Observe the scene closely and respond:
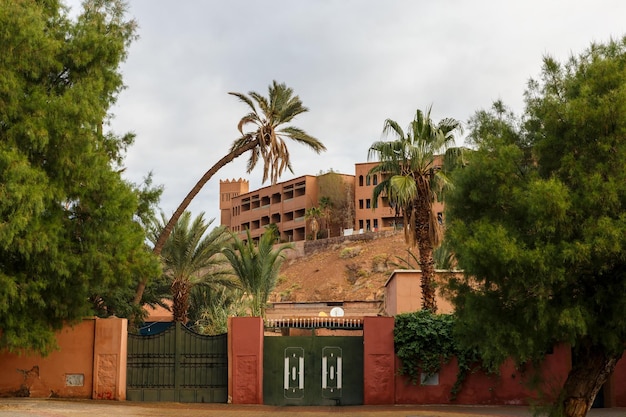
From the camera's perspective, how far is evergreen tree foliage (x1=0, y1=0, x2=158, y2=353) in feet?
54.6

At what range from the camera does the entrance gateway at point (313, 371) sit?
65.7ft

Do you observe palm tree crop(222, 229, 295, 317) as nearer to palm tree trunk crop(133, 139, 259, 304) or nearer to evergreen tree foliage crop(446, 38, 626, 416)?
palm tree trunk crop(133, 139, 259, 304)

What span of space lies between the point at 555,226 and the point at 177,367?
37.3 ft

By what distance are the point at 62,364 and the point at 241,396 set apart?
4.75 metres

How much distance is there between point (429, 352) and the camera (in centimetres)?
1975

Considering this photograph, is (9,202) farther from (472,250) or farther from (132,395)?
(472,250)

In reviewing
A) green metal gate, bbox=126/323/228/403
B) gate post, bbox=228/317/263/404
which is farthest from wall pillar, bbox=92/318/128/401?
gate post, bbox=228/317/263/404

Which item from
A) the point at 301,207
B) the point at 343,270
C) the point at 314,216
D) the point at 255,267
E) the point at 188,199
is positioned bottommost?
the point at 255,267

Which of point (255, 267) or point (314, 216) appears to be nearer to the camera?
point (255, 267)

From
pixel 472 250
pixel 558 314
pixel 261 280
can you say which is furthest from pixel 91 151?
pixel 261 280

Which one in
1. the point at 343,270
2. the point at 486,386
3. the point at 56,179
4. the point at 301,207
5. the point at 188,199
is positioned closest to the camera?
the point at 56,179

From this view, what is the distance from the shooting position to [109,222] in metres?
18.6

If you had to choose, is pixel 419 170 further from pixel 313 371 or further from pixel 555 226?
pixel 555 226

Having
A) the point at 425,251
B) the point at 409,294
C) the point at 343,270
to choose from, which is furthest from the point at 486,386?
the point at 343,270
